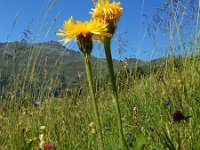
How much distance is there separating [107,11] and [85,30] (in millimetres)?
143

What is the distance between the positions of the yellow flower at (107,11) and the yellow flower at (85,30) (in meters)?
0.05

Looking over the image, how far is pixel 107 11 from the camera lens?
4.29 ft

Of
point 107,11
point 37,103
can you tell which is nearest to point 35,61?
point 37,103

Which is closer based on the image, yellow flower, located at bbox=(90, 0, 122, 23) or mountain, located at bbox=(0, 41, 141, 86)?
yellow flower, located at bbox=(90, 0, 122, 23)

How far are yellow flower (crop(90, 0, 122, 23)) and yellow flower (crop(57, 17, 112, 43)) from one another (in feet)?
0.16

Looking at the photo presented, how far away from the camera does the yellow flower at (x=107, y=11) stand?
129 cm

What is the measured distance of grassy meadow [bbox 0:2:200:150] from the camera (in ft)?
5.82

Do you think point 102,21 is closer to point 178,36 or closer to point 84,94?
point 178,36

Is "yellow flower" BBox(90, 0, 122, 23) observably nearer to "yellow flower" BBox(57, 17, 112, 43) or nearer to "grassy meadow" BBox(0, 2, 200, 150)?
"yellow flower" BBox(57, 17, 112, 43)

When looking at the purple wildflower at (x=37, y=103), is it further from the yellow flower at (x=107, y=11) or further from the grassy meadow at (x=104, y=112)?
the yellow flower at (x=107, y=11)

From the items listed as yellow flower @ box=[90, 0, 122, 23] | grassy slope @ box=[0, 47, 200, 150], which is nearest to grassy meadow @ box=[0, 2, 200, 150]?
grassy slope @ box=[0, 47, 200, 150]

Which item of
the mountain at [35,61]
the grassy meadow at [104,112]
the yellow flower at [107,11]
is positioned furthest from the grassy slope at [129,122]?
the yellow flower at [107,11]

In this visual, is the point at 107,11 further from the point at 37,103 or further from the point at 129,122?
the point at 37,103

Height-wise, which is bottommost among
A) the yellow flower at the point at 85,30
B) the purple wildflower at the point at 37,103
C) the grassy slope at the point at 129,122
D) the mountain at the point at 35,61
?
the grassy slope at the point at 129,122
